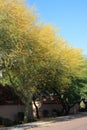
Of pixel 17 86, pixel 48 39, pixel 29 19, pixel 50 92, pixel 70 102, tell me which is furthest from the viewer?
pixel 70 102

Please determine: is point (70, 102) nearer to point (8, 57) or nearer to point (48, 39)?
point (48, 39)

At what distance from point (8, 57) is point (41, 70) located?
7.77 m

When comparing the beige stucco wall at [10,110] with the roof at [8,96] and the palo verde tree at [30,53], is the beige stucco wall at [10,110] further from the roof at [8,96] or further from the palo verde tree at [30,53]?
the palo verde tree at [30,53]

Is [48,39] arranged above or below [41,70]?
above

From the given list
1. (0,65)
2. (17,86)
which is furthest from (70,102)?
(0,65)

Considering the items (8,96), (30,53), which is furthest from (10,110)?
(30,53)

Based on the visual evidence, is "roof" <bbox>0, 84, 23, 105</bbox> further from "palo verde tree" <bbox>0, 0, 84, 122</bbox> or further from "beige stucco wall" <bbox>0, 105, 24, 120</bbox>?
"palo verde tree" <bbox>0, 0, 84, 122</bbox>

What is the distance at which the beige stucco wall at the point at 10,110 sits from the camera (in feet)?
128

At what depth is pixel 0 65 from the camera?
102ft

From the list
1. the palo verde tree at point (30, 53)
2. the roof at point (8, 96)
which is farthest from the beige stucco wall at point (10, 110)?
the palo verde tree at point (30, 53)

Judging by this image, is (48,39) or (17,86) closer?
(48,39)

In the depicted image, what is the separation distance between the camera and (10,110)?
40625 millimetres

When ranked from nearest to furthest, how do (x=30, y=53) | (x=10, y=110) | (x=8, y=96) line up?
(x=30, y=53) → (x=10, y=110) → (x=8, y=96)

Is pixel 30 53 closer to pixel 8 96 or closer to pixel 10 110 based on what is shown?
pixel 8 96
